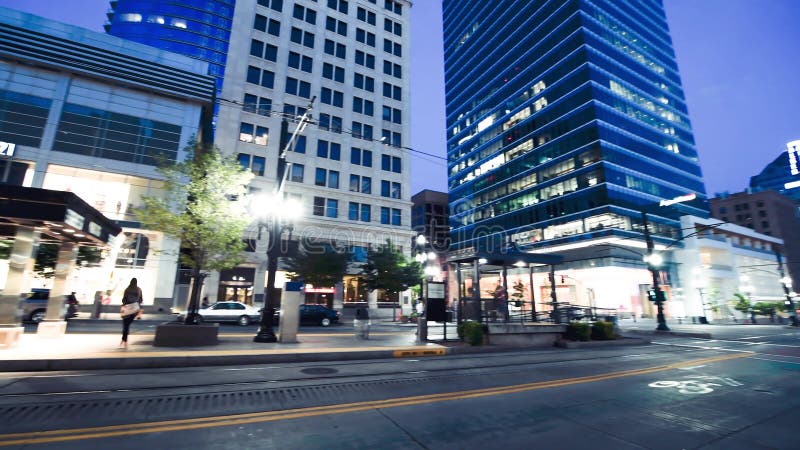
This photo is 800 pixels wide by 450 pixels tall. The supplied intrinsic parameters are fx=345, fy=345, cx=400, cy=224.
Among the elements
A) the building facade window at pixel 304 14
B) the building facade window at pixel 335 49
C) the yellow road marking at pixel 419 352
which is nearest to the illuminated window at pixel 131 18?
the building facade window at pixel 304 14

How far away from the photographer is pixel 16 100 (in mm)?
27078

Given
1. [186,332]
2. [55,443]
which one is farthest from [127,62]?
[55,443]

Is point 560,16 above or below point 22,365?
above

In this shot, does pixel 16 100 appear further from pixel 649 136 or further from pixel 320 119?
pixel 649 136

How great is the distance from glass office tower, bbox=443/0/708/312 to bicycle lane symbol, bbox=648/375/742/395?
39.5m

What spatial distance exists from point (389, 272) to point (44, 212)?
81.5 ft

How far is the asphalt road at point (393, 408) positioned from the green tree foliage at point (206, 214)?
6.68 metres

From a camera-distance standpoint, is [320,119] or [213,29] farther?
[213,29]

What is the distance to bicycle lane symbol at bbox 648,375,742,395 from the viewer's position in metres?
7.20

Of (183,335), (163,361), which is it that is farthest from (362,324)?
(163,361)

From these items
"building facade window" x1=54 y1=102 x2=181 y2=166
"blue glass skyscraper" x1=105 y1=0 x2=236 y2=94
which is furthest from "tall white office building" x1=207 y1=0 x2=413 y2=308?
"blue glass skyscraper" x1=105 y1=0 x2=236 y2=94

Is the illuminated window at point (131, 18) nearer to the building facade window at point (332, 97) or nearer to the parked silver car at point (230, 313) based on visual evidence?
the building facade window at point (332, 97)

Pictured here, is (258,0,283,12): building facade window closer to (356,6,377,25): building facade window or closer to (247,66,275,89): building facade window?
(247,66,275,89): building facade window

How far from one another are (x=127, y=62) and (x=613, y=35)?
232ft
